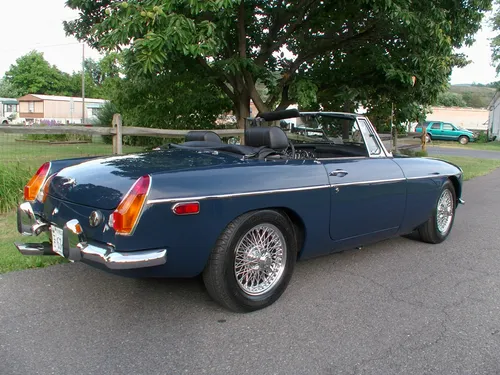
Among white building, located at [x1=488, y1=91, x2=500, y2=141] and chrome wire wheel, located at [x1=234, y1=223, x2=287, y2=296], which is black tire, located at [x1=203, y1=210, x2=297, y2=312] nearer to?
chrome wire wheel, located at [x1=234, y1=223, x2=287, y2=296]

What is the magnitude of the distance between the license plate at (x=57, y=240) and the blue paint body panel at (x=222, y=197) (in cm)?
8

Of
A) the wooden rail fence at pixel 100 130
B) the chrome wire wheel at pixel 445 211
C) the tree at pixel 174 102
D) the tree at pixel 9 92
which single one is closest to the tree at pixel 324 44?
the tree at pixel 174 102

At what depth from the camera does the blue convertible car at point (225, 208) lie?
298 centimetres

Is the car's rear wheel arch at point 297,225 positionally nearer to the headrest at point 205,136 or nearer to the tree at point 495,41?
the headrest at point 205,136

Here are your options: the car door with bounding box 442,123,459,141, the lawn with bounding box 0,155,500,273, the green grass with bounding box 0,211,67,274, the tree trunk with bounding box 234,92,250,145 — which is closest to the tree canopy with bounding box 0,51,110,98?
the car door with bounding box 442,123,459,141

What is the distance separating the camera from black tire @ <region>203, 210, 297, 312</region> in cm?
324

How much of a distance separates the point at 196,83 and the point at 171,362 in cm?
834

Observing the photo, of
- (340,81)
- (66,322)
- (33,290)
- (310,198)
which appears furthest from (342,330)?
(340,81)

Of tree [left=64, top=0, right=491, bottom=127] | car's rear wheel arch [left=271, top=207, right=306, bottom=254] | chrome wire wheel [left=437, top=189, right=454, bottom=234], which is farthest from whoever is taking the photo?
tree [left=64, top=0, right=491, bottom=127]

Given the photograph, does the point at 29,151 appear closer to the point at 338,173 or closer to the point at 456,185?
the point at 338,173

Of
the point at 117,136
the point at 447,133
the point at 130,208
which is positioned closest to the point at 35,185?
the point at 130,208

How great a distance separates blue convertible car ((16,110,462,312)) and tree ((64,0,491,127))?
2.99m

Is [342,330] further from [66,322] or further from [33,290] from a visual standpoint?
[33,290]

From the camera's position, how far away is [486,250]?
5254 millimetres
